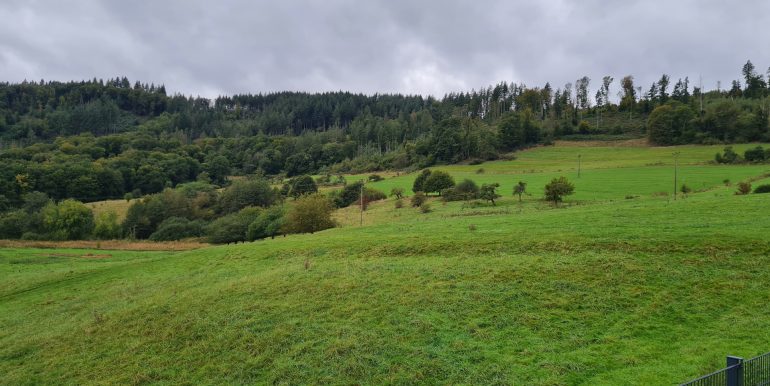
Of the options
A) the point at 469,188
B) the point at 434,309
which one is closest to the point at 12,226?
the point at 469,188

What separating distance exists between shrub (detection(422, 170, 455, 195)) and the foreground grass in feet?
172

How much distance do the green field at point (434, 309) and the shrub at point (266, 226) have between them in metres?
30.7

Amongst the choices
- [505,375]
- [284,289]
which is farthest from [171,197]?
[505,375]

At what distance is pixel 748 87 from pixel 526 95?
2970 inches

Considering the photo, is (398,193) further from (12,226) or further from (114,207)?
(12,226)

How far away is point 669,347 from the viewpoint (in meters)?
13.8

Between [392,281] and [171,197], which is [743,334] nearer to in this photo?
[392,281]

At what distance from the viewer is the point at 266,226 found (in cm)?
6888

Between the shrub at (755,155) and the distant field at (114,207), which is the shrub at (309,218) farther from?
the shrub at (755,155)

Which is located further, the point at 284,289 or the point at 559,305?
the point at 284,289

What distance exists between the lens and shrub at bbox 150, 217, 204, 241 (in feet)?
263

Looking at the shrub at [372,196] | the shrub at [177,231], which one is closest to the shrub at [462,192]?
the shrub at [372,196]

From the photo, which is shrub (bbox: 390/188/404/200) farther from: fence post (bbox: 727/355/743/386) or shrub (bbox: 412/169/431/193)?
fence post (bbox: 727/355/743/386)

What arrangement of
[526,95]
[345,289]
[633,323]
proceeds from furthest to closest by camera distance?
[526,95] → [345,289] → [633,323]
